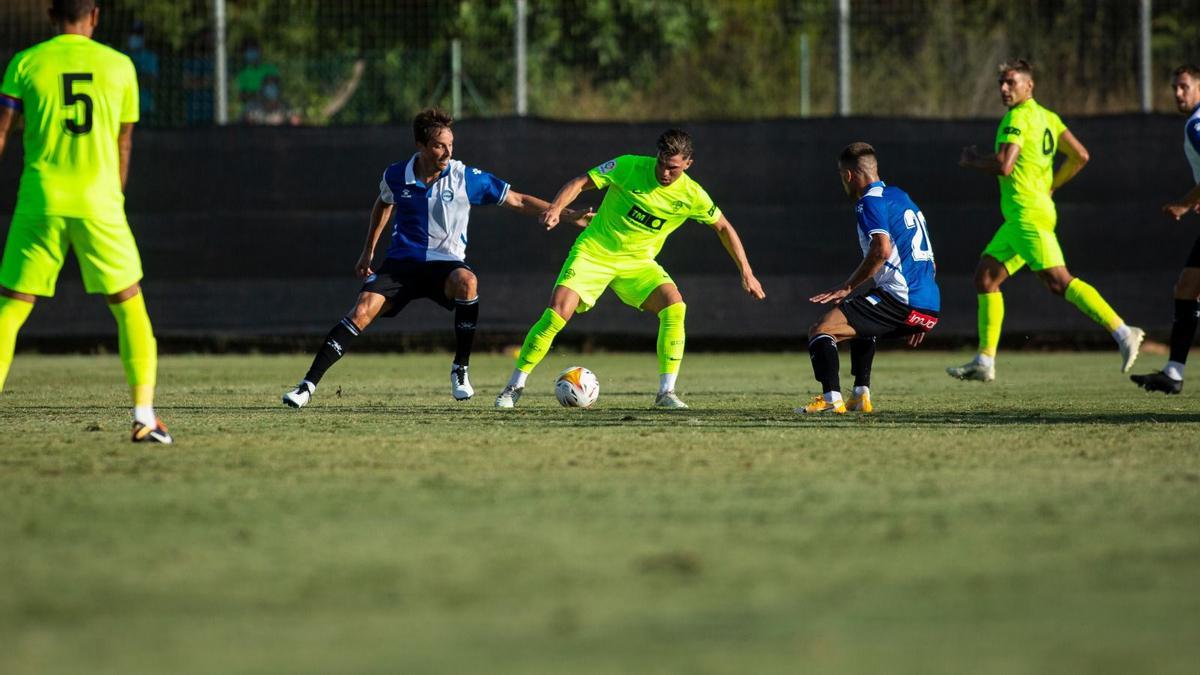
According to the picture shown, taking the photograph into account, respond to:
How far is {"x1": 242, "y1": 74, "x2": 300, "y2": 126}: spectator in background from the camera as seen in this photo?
15.6 m

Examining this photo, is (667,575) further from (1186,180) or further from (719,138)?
(1186,180)

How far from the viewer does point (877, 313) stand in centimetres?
909

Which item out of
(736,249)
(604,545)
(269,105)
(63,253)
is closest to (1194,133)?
(736,249)

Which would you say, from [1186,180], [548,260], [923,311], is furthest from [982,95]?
[923,311]

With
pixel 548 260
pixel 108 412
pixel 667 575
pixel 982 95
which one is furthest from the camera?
pixel 982 95

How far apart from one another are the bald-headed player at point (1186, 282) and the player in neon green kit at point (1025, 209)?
1.63m

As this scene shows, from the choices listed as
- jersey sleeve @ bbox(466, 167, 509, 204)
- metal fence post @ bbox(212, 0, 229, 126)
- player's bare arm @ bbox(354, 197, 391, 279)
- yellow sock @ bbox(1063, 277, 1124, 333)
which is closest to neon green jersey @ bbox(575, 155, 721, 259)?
jersey sleeve @ bbox(466, 167, 509, 204)

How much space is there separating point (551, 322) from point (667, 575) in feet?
17.6

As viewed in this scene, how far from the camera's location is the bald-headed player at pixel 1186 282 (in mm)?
9094

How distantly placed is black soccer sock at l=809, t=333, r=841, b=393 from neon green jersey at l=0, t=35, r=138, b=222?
3914 millimetres

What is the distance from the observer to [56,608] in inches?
143

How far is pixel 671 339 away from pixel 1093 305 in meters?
3.34

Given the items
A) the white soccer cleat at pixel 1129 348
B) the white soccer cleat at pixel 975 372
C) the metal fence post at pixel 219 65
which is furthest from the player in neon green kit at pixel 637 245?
the metal fence post at pixel 219 65

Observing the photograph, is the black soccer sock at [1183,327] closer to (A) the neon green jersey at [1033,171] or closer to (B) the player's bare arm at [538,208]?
(A) the neon green jersey at [1033,171]
